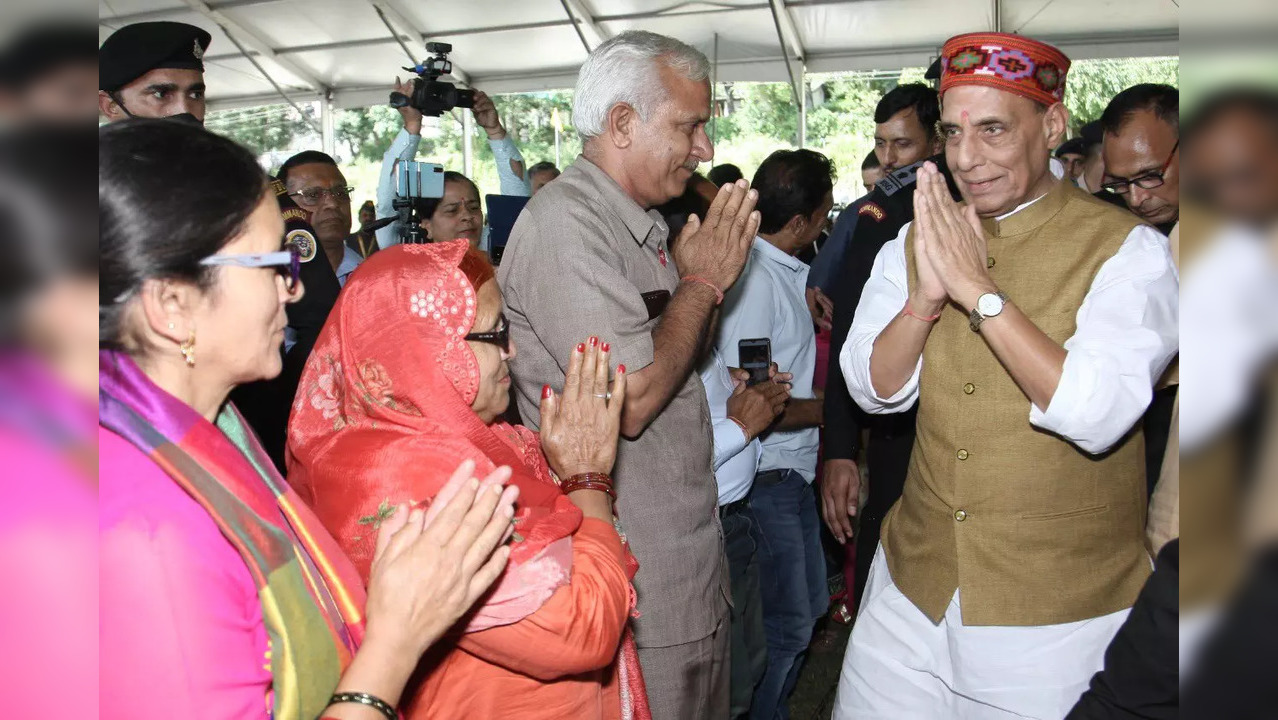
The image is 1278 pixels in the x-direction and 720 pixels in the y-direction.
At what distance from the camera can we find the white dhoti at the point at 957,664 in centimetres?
186

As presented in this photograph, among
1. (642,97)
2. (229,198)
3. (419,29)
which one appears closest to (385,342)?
(229,198)

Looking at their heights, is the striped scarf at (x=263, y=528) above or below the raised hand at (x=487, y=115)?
below

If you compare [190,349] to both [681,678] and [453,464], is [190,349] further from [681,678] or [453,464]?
[681,678]

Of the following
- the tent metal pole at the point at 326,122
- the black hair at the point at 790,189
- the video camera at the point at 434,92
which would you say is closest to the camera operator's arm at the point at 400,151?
the video camera at the point at 434,92

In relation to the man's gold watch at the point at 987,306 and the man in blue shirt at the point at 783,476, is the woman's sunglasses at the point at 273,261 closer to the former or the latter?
the man's gold watch at the point at 987,306

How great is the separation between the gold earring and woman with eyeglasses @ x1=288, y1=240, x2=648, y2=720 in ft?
1.21

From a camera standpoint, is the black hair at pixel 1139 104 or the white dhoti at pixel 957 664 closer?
the white dhoti at pixel 957 664

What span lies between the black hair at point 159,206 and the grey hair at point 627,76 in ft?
3.77

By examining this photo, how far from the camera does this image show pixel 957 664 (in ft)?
6.35

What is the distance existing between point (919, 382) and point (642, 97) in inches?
35.0

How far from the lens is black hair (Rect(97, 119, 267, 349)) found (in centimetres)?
108

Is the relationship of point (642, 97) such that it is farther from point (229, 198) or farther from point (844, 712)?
point (844, 712)

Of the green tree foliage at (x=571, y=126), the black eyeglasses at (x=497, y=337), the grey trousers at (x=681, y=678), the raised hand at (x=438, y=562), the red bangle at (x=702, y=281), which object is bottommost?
the grey trousers at (x=681, y=678)

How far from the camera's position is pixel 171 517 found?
108 centimetres
